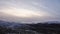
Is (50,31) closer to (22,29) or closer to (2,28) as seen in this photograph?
(22,29)

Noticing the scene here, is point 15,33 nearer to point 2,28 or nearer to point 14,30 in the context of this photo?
point 14,30

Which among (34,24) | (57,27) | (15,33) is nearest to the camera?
(57,27)

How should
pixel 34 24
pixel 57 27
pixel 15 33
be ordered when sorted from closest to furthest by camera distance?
1. pixel 57 27
2. pixel 34 24
3. pixel 15 33

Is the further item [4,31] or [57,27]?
[4,31]

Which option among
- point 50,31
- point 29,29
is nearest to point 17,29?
point 29,29

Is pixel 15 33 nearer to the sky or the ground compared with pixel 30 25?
nearer to the ground

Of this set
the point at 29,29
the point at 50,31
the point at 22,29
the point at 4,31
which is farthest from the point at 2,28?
the point at 50,31
